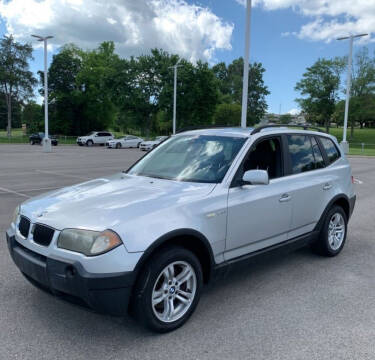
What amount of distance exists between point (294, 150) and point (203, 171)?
141 cm

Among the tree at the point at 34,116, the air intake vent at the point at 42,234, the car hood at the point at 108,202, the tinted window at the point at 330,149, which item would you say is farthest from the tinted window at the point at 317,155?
the tree at the point at 34,116

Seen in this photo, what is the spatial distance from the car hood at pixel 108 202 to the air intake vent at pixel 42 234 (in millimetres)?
44

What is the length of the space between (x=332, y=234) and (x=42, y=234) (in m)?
3.82

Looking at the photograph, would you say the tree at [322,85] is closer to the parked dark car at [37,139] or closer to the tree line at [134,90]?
the tree line at [134,90]

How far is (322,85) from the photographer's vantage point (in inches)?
2598

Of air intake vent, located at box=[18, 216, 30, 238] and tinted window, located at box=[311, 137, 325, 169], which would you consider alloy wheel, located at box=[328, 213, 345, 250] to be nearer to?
tinted window, located at box=[311, 137, 325, 169]

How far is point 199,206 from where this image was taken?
342 cm

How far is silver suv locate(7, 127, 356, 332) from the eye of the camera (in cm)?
289

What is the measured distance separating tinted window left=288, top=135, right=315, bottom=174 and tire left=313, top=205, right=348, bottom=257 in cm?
76

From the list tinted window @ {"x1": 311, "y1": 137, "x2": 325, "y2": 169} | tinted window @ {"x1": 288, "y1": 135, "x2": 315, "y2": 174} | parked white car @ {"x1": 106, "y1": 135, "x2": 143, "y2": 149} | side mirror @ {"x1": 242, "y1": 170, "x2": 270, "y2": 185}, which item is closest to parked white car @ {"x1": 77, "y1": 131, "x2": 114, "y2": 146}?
parked white car @ {"x1": 106, "y1": 135, "x2": 143, "y2": 149}

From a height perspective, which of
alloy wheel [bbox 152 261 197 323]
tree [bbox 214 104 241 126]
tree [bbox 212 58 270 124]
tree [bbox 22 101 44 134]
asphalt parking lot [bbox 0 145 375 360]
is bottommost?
asphalt parking lot [bbox 0 145 375 360]

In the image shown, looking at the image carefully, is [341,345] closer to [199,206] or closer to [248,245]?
[248,245]

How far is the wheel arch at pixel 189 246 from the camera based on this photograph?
298 cm

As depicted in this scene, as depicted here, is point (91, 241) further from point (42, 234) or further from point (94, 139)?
point (94, 139)
